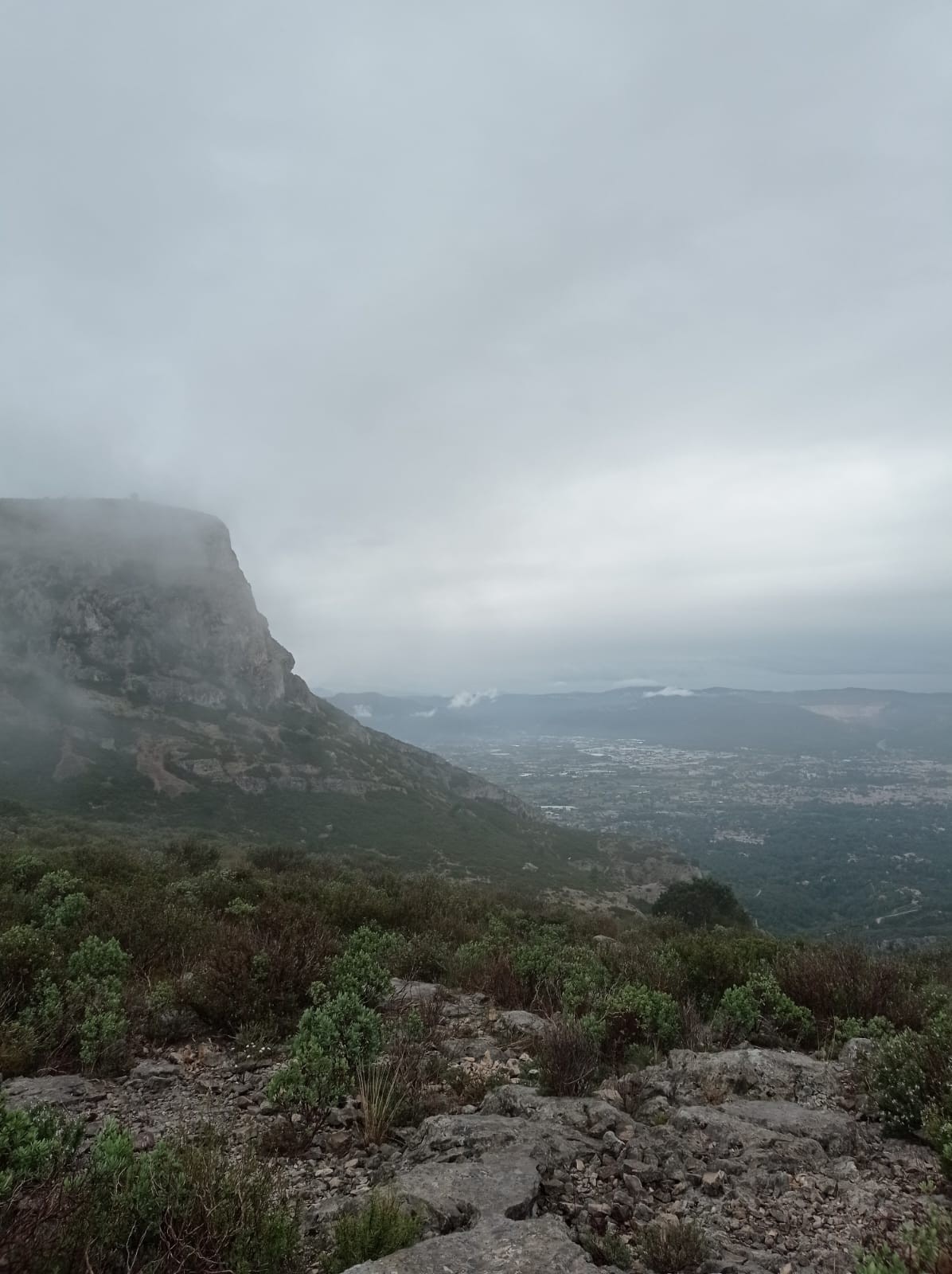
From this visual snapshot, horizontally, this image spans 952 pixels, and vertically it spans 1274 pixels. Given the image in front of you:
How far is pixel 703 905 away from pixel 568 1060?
115 feet

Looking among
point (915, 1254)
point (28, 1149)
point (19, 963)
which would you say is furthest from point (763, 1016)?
point (19, 963)

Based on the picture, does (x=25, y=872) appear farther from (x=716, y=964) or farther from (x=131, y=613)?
(x=131, y=613)

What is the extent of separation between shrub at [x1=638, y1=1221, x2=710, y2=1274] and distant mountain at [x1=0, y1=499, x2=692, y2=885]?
200 feet

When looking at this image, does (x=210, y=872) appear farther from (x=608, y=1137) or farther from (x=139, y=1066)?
(x=608, y=1137)

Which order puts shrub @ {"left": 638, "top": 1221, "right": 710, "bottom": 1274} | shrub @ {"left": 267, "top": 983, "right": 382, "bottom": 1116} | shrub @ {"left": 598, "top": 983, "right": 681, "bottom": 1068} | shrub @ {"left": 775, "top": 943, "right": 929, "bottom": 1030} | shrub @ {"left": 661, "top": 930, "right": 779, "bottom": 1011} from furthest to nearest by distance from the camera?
shrub @ {"left": 661, "top": 930, "right": 779, "bottom": 1011} < shrub @ {"left": 775, "top": 943, "right": 929, "bottom": 1030} < shrub @ {"left": 598, "top": 983, "right": 681, "bottom": 1068} < shrub @ {"left": 267, "top": 983, "right": 382, "bottom": 1116} < shrub @ {"left": 638, "top": 1221, "right": 710, "bottom": 1274}

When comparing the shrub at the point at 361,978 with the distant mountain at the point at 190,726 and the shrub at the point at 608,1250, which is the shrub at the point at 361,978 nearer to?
the shrub at the point at 608,1250

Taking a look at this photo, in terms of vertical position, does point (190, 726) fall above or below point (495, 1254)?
below

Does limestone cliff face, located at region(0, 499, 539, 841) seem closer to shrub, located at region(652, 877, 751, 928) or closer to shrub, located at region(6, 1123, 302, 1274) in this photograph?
shrub, located at region(652, 877, 751, 928)

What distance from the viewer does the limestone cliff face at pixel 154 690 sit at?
8881 cm

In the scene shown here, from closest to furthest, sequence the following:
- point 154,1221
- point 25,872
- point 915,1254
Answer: point 915,1254, point 154,1221, point 25,872

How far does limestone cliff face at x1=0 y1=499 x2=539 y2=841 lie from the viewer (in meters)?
88.8

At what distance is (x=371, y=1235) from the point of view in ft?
11.9

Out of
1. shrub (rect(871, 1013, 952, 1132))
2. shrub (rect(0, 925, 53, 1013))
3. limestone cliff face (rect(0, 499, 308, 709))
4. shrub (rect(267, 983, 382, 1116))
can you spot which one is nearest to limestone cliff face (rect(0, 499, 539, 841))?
limestone cliff face (rect(0, 499, 308, 709))

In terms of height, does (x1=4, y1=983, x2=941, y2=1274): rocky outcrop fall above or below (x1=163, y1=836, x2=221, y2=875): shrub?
above
